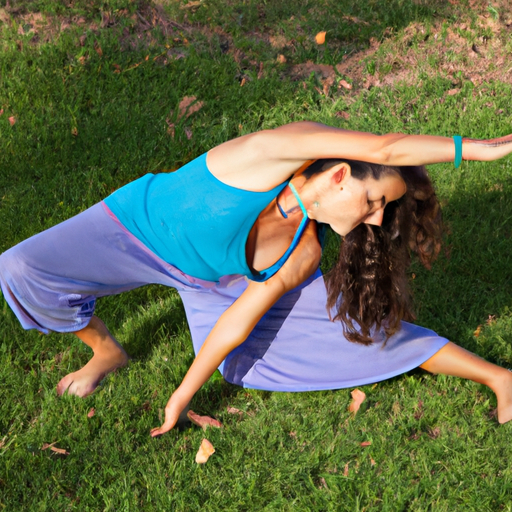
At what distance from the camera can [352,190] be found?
275 cm

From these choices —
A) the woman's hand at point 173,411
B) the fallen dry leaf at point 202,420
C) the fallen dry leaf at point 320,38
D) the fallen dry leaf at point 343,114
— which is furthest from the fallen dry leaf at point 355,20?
the woman's hand at point 173,411

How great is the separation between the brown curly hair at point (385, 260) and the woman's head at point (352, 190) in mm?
217

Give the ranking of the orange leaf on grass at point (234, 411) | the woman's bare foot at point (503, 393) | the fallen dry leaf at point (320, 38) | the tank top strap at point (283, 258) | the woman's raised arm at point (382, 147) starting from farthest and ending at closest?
the fallen dry leaf at point (320, 38) → the orange leaf on grass at point (234, 411) → the woman's bare foot at point (503, 393) → the tank top strap at point (283, 258) → the woman's raised arm at point (382, 147)

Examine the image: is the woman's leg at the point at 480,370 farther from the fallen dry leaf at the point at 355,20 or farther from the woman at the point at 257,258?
the fallen dry leaf at the point at 355,20

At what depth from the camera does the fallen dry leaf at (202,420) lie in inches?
135

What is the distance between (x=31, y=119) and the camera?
554 centimetres

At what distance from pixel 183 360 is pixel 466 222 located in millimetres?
2125

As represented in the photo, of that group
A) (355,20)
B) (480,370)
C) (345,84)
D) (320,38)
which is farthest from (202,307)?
(355,20)

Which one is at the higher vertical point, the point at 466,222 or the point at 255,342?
the point at 255,342

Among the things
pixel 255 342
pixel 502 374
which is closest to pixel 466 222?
pixel 502 374

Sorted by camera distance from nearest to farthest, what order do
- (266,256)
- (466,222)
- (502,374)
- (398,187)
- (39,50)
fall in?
(398,187) < (266,256) < (502,374) < (466,222) < (39,50)

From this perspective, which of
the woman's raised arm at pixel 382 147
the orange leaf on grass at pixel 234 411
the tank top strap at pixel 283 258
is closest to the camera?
the woman's raised arm at pixel 382 147

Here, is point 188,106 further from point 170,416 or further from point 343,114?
point 170,416

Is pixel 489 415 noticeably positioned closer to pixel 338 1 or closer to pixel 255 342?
pixel 255 342
